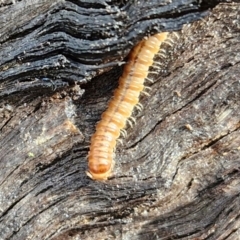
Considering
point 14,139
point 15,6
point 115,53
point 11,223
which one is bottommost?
point 11,223

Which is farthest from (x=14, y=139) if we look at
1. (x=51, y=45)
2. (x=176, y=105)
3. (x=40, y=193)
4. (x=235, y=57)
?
(x=235, y=57)

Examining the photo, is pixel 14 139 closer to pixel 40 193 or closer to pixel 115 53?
pixel 40 193

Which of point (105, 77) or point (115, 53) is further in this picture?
point (105, 77)

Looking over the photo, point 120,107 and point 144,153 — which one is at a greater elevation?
point 120,107
